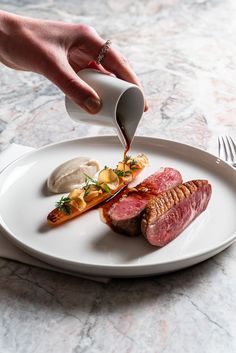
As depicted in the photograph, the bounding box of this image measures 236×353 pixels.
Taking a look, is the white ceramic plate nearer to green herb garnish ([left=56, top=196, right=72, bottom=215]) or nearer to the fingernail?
green herb garnish ([left=56, top=196, right=72, bottom=215])

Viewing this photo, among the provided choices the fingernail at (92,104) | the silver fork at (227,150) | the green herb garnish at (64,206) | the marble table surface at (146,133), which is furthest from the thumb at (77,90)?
the silver fork at (227,150)

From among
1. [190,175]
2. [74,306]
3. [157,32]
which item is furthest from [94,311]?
[157,32]

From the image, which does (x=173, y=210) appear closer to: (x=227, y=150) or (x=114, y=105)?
(x=114, y=105)

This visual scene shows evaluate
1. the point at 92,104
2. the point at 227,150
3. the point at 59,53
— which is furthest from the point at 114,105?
the point at 227,150

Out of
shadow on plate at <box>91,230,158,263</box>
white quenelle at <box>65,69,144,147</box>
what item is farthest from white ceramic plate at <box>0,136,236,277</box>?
white quenelle at <box>65,69,144,147</box>

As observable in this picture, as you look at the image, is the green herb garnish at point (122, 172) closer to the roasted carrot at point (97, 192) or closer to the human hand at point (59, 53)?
the roasted carrot at point (97, 192)
